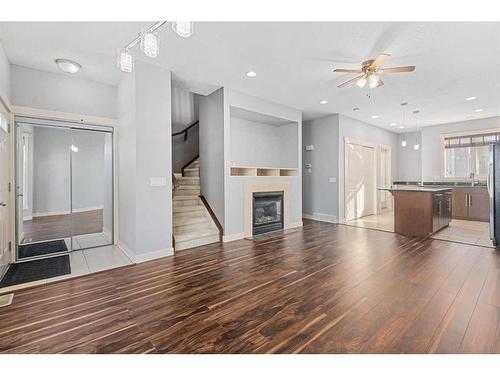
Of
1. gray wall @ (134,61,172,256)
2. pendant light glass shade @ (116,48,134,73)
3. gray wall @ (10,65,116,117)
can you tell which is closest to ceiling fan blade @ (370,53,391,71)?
pendant light glass shade @ (116,48,134,73)

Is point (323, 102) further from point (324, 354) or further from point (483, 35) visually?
point (324, 354)

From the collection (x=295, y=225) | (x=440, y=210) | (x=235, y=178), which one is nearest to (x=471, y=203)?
(x=440, y=210)

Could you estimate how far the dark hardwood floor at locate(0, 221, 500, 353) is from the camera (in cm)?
164

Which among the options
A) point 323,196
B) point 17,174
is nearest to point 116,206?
point 17,174

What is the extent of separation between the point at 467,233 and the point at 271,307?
5.16 m

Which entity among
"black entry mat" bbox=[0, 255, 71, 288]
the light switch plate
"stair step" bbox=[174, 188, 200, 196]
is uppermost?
the light switch plate

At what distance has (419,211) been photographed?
15.5ft

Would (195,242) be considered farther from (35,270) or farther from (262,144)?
(262,144)

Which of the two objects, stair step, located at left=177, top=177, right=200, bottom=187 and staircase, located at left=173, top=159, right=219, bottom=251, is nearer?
staircase, located at left=173, top=159, right=219, bottom=251

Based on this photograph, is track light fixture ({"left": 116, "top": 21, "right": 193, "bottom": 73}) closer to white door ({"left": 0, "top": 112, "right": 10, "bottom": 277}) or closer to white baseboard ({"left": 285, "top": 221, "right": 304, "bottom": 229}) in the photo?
white door ({"left": 0, "top": 112, "right": 10, "bottom": 277})

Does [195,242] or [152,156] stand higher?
[152,156]

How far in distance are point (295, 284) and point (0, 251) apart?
3600mm

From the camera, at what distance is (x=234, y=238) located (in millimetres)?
4555

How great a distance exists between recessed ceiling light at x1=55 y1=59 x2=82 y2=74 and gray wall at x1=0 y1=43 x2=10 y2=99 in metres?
0.53
